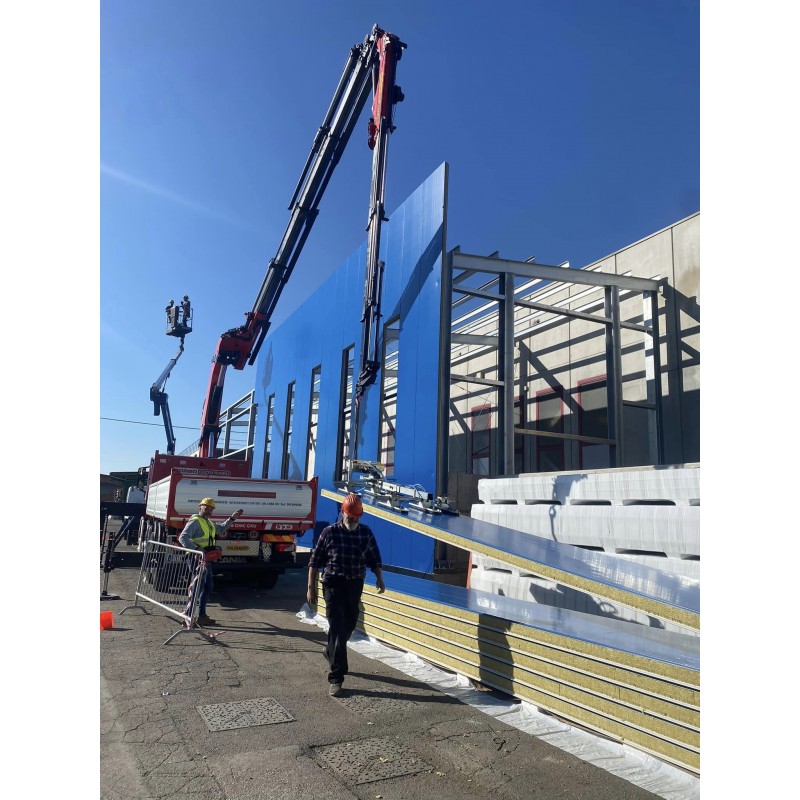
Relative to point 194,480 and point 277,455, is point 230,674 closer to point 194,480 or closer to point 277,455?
point 194,480

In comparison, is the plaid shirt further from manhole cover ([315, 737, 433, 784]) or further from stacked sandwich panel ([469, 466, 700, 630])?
manhole cover ([315, 737, 433, 784])

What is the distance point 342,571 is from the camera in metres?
5.71

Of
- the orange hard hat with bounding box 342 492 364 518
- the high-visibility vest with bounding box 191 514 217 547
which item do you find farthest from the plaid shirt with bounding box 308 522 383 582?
the high-visibility vest with bounding box 191 514 217 547

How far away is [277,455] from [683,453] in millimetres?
14027

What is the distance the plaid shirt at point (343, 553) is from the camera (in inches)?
226

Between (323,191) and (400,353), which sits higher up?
(323,191)

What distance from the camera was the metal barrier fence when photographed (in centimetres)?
778

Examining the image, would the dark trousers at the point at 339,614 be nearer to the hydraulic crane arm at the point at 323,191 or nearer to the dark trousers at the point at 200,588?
the dark trousers at the point at 200,588

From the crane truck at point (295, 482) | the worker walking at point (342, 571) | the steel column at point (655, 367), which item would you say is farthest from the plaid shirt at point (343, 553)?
the steel column at point (655, 367)

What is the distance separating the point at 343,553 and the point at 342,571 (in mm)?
168

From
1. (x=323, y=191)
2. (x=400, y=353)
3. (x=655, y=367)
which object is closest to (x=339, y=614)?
(x=400, y=353)

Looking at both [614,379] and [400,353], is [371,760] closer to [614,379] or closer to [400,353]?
[400,353]
